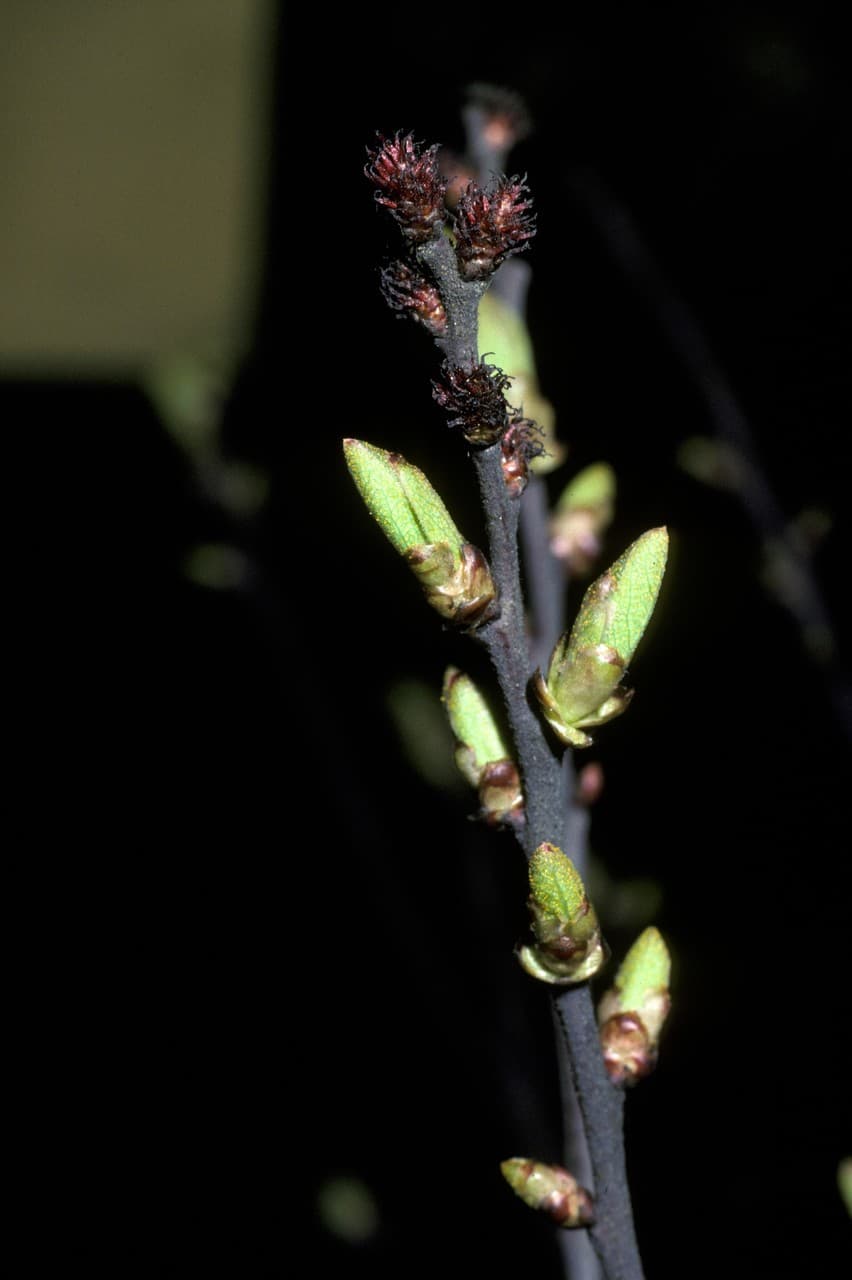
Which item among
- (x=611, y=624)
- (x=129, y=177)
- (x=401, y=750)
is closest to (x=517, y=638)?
(x=611, y=624)

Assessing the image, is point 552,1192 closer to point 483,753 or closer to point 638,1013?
point 638,1013

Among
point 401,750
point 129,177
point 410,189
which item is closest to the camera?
point 410,189

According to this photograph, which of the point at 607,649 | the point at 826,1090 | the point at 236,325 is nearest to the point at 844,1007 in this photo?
the point at 826,1090

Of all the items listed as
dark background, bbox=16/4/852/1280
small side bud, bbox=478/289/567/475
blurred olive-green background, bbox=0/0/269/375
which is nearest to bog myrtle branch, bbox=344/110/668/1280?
small side bud, bbox=478/289/567/475

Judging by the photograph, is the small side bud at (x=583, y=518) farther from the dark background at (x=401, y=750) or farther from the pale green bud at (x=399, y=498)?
the dark background at (x=401, y=750)

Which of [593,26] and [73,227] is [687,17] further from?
[73,227]

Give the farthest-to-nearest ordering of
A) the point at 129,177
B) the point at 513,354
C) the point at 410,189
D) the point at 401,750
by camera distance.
Answer: the point at 129,177, the point at 401,750, the point at 513,354, the point at 410,189

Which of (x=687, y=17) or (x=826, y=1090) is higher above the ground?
(x=687, y=17)

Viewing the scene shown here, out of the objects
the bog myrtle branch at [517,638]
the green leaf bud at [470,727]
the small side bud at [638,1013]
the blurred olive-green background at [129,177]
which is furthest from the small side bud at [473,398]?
the blurred olive-green background at [129,177]
